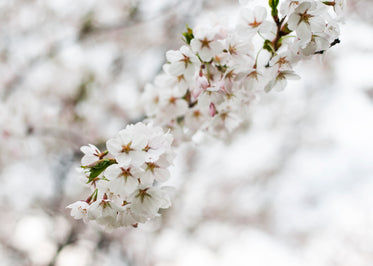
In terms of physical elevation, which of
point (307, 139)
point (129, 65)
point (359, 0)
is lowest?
point (359, 0)

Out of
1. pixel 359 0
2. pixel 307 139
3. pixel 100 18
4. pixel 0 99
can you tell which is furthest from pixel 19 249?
pixel 307 139

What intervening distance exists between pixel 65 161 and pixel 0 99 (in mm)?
1137

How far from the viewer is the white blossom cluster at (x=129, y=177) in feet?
2.36

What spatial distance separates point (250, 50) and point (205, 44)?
191mm

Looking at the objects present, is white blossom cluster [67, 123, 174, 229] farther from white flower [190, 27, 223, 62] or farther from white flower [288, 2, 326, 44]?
white flower [288, 2, 326, 44]

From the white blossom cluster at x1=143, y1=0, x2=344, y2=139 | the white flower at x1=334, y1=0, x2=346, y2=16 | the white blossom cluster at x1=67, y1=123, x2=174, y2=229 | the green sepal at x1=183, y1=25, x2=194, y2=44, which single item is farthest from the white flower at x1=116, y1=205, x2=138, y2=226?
the white flower at x1=334, y1=0, x2=346, y2=16

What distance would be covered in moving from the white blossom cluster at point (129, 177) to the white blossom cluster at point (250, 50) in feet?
0.89

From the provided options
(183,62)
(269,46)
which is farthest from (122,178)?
(269,46)

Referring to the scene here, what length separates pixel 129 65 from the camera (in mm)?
4203

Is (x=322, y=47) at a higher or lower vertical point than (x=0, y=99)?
lower

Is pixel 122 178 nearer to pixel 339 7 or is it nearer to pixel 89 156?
pixel 89 156

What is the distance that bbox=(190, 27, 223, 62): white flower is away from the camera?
0.87m

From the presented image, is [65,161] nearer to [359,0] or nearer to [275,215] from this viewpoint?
[359,0]

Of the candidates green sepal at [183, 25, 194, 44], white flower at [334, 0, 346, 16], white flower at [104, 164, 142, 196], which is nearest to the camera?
white flower at [104, 164, 142, 196]
